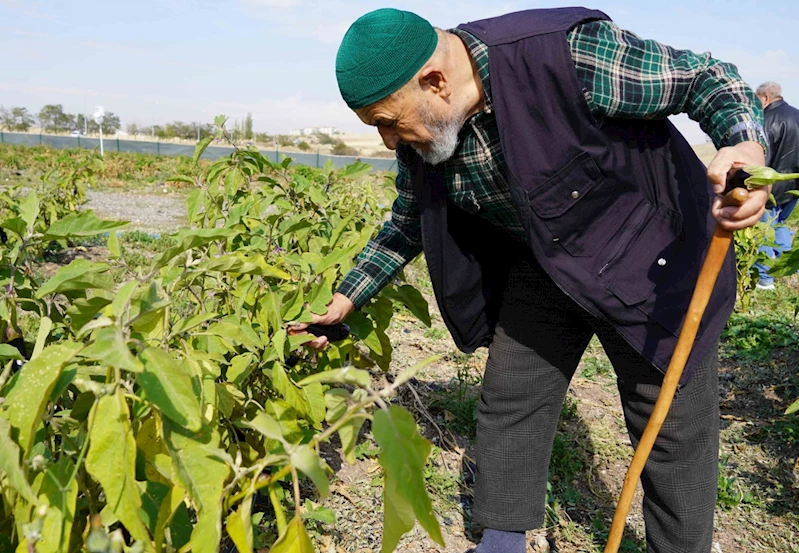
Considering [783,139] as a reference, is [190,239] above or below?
below

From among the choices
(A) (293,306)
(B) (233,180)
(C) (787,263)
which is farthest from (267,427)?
(C) (787,263)

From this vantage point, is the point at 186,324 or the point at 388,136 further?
the point at 388,136

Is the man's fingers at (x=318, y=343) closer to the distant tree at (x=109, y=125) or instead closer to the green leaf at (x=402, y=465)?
the green leaf at (x=402, y=465)

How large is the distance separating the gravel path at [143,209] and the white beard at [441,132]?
6359 millimetres

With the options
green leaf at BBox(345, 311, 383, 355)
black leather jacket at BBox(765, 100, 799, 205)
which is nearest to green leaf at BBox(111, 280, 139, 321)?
green leaf at BBox(345, 311, 383, 355)

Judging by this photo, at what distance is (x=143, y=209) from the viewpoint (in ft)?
35.6

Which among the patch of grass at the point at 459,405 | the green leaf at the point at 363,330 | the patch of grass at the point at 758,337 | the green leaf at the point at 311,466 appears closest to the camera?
the green leaf at the point at 311,466

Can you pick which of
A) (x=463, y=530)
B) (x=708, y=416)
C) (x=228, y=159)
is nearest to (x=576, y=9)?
A: (x=708, y=416)

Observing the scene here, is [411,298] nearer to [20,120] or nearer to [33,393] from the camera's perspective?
[33,393]

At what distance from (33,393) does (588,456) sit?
7.69ft

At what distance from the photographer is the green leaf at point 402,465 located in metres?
0.84

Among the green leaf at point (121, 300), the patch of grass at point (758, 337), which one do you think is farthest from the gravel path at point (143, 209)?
the green leaf at point (121, 300)

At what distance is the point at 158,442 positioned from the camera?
3.85 feet

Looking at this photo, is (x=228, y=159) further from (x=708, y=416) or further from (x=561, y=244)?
(x=708, y=416)
